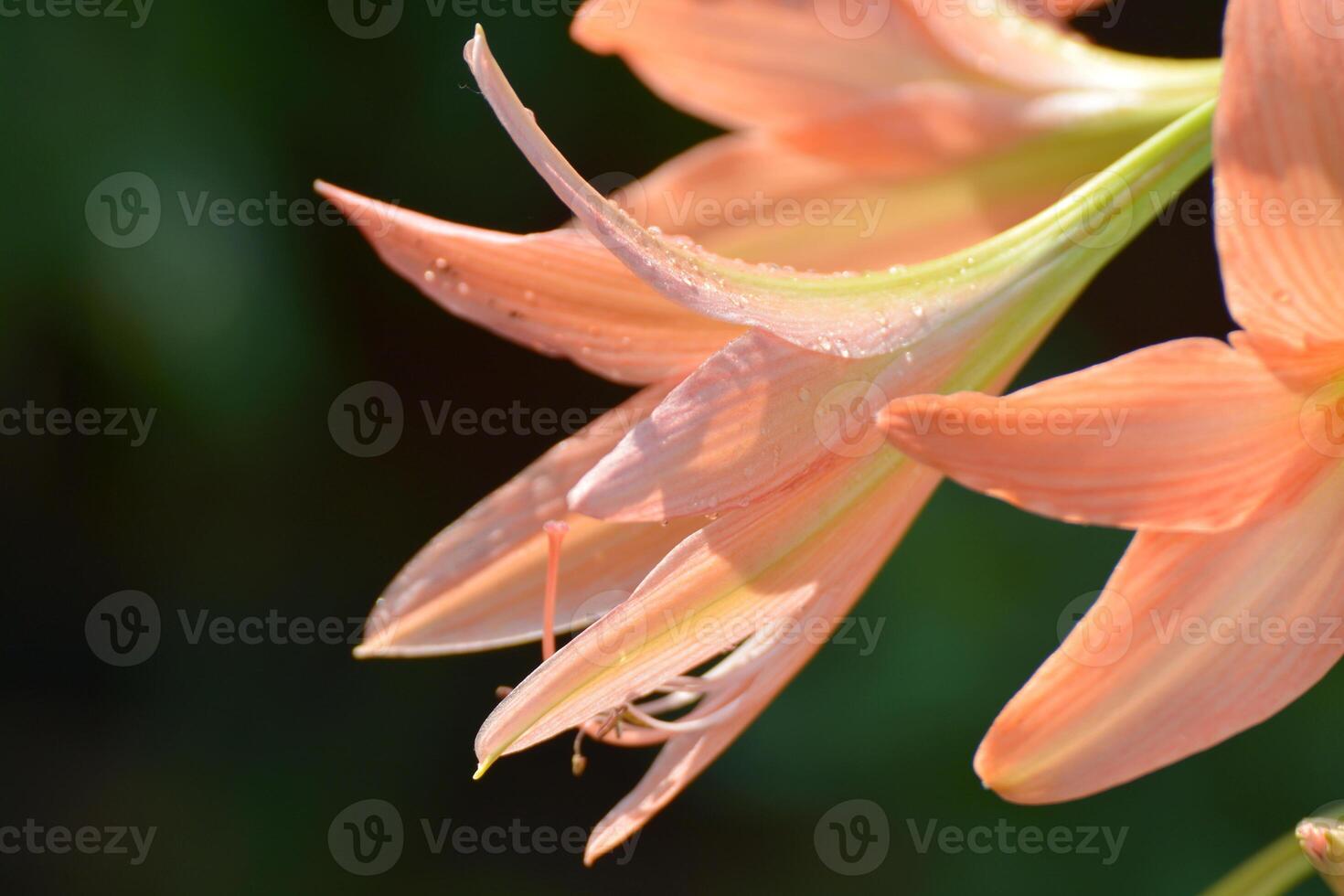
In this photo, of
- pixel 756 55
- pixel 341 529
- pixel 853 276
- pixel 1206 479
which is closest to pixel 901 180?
pixel 756 55

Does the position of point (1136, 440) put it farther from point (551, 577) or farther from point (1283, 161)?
point (551, 577)

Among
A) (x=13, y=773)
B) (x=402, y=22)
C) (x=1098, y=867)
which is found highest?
(x=402, y=22)

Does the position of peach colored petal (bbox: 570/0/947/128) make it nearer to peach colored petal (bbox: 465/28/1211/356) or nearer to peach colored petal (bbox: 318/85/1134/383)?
peach colored petal (bbox: 318/85/1134/383)

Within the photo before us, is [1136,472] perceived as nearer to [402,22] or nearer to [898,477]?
Result: [898,477]

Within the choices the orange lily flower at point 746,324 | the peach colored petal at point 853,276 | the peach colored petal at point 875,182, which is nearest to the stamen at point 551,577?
the orange lily flower at point 746,324

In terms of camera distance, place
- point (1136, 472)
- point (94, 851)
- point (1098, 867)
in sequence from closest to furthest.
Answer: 1. point (1136, 472)
2. point (1098, 867)
3. point (94, 851)

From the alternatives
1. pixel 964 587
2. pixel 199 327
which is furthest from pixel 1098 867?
pixel 199 327

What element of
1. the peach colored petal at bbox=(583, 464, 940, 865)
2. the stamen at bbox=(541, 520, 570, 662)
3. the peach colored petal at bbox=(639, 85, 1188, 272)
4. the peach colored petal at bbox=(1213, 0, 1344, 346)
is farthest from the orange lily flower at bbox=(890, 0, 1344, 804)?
the peach colored petal at bbox=(639, 85, 1188, 272)
